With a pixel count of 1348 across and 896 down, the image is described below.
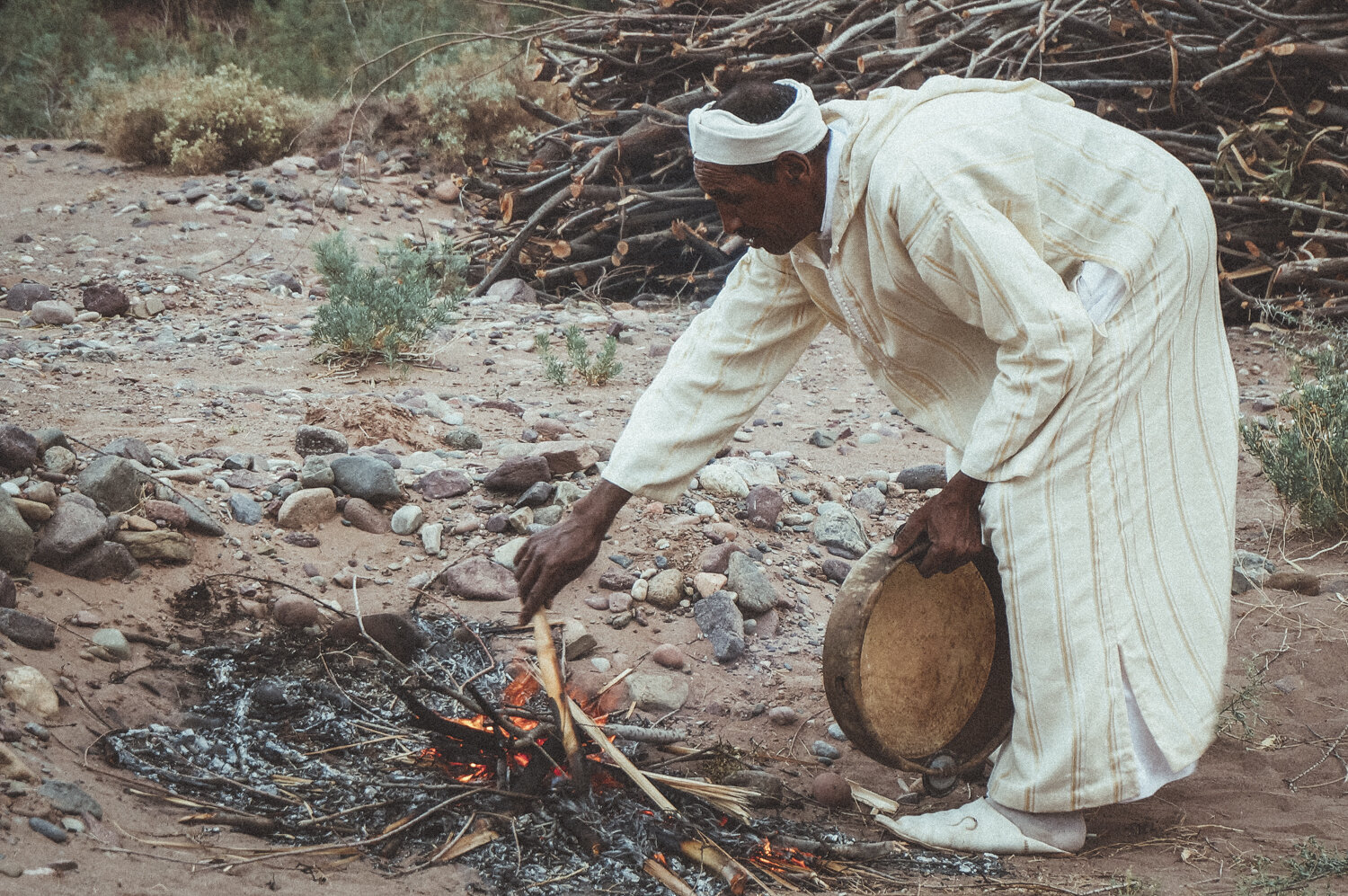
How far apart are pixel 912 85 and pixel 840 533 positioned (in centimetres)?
324

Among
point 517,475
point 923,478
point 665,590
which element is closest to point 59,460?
point 517,475

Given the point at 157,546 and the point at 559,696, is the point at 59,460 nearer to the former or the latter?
the point at 157,546

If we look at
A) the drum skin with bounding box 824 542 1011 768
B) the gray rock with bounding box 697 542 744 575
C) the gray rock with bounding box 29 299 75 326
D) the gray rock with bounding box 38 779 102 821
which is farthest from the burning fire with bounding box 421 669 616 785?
the gray rock with bounding box 29 299 75 326

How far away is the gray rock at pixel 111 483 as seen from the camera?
2896 millimetres

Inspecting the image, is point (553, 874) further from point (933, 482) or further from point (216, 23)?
point (216, 23)

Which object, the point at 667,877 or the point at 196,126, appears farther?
the point at 196,126

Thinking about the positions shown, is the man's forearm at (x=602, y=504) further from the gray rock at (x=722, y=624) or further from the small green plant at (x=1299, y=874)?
the small green plant at (x=1299, y=874)

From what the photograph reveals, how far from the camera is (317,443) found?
3680mm

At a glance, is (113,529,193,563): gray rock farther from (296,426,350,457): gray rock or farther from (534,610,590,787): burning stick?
(534,610,590,787): burning stick

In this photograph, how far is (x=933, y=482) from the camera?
4184 mm

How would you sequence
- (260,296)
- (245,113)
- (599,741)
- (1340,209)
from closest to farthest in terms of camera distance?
(599,741)
(1340,209)
(260,296)
(245,113)

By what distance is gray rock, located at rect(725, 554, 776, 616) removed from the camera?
3.22 meters

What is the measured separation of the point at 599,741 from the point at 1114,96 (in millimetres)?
4854

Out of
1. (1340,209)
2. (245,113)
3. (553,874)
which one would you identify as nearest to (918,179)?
(553,874)
